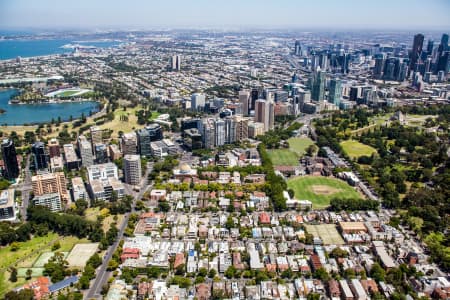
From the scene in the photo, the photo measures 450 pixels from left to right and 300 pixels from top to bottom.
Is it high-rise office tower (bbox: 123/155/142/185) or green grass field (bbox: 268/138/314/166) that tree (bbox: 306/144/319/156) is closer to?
green grass field (bbox: 268/138/314/166)

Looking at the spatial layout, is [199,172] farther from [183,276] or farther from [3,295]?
[3,295]

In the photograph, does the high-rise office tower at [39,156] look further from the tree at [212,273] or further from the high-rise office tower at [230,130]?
the tree at [212,273]

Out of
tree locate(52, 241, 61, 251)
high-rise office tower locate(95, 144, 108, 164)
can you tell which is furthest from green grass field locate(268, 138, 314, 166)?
tree locate(52, 241, 61, 251)

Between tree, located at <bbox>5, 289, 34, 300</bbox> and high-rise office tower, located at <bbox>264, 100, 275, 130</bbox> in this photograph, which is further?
high-rise office tower, located at <bbox>264, 100, 275, 130</bbox>

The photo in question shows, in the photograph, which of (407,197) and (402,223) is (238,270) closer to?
(402,223)

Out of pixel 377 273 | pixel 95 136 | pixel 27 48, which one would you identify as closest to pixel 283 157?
pixel 95 136

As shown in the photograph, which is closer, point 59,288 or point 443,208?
point 59,288

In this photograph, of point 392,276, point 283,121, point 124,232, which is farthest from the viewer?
point 283,121

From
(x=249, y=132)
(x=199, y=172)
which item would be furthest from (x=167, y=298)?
(x=249, y=132)

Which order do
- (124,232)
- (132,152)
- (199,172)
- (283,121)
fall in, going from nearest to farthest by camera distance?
(124,232), (199,172), (132,152), (283,121)
